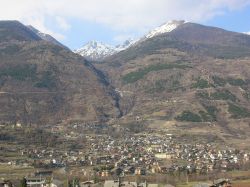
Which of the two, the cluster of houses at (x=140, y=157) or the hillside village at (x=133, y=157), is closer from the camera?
the hillside village at (x=133, y=157)

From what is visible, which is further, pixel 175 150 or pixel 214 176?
pixel 175 150

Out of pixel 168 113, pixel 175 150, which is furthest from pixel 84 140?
pixel 168 113

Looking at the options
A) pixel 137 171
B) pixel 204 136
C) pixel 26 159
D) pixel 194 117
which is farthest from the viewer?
pixel 194 117

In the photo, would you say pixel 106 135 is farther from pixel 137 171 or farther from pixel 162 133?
pixel 137 171

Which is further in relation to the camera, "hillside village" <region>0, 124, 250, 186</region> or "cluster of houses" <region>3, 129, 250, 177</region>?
"cluster of houses" <region>3, 129, 250, 177</region>

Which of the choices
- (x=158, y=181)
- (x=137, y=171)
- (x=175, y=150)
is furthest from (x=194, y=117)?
(x=158, y=181)

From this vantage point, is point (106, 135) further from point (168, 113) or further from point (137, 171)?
point (137, 171)

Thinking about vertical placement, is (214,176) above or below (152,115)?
below

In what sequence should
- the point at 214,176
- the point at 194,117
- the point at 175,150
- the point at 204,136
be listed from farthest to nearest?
the point at 194,117 < the point at 204,136 < the point at 175,150 < the point at 214,176

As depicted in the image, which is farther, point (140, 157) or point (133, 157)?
point (133, 157)
